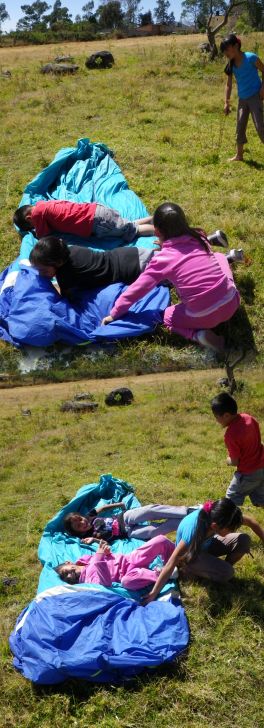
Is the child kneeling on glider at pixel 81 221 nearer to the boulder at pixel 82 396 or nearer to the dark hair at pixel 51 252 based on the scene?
the dark hair at pixel 51 252

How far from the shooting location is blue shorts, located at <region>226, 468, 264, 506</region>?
617 centimetres

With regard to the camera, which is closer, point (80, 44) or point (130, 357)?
point (130, 357)

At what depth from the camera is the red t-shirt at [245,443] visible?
19.8 feet

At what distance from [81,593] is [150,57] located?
42.4ft

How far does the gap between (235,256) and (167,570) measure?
430cm

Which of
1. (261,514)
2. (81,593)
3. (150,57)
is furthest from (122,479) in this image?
(150,57)

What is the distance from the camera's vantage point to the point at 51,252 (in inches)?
348

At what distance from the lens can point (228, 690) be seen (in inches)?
209

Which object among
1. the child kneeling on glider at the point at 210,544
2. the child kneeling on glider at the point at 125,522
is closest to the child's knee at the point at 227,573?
the child kneeling on glider at the point at 210,544

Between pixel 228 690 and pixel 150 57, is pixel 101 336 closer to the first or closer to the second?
pixel 228 690

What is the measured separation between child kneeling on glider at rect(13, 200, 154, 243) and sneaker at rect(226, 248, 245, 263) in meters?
1.13

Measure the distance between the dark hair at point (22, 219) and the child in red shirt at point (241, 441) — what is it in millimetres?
4729

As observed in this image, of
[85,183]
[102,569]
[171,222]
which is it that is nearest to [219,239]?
[171,222]

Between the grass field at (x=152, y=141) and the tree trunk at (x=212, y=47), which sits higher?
the tree trunk at (x=212, y=47)
